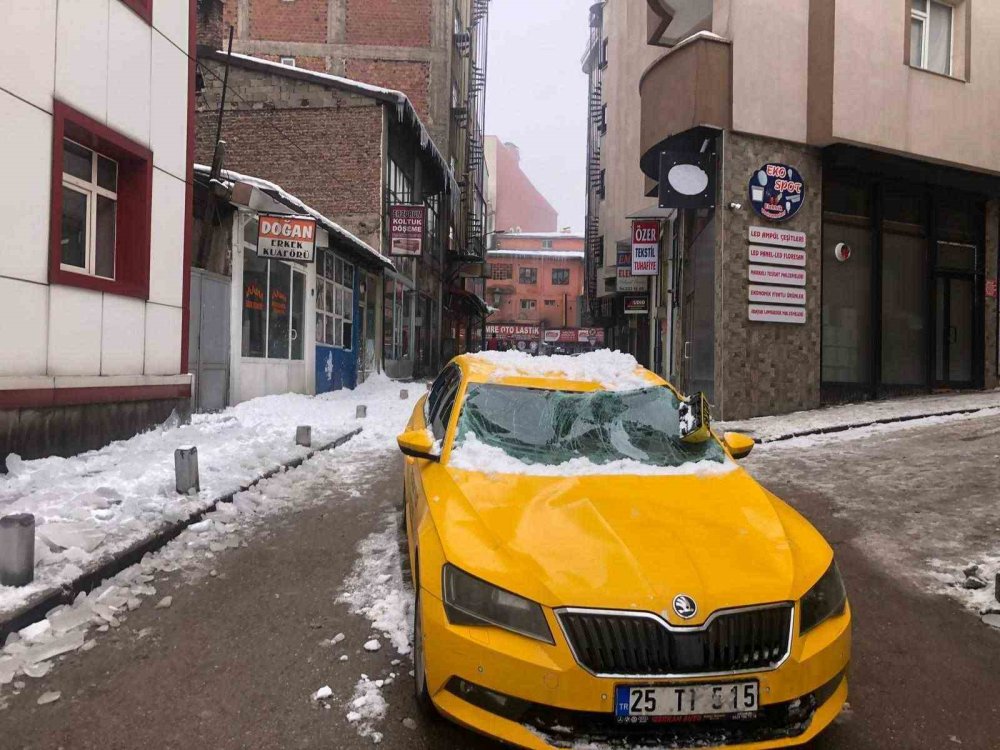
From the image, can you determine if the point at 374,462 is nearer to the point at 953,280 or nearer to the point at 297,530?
the point at 297,530

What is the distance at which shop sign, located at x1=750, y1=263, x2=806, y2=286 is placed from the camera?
501 inches

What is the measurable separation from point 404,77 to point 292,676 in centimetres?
2884

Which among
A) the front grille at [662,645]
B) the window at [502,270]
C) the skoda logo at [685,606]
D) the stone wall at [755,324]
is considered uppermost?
the window at [502,270]

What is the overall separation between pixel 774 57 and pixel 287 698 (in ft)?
43.9

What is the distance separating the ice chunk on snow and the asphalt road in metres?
0.04

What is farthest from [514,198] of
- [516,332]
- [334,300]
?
[334,300]

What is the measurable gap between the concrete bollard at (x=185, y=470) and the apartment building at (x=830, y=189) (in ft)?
30.9

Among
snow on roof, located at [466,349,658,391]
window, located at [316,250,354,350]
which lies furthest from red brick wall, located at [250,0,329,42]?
snow on roof, located at [466,349,658,391]

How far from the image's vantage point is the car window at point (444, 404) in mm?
4113

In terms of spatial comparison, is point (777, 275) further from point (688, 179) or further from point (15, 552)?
point (15, 552)

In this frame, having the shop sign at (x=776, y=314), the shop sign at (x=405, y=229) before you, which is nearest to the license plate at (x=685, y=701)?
the shop sign at (x=776, y=314)

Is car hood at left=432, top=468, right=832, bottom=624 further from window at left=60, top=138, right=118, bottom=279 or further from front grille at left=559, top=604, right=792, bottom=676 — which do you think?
window at left=60, top=138, right=118, bottom=279

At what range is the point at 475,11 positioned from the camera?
3872 centimetres

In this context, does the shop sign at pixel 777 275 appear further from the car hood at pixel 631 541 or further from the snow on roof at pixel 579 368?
the car hood at pixel 631 541
